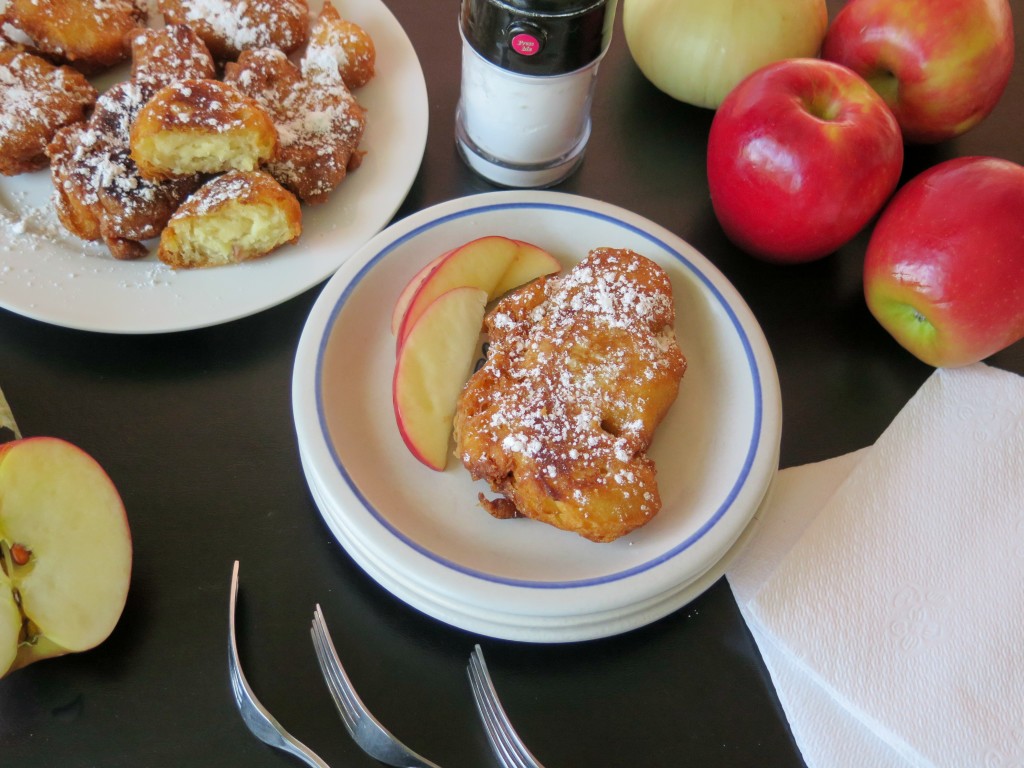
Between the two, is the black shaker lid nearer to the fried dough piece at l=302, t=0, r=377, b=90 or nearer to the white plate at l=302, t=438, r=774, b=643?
the fried dough piece at l=302, t=0, r=377, b=90

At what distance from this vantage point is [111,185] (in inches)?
37.0

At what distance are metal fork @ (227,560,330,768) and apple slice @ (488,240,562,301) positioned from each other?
48 cm

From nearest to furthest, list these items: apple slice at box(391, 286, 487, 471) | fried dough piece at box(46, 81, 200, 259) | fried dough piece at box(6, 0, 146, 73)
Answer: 1. apple slice at box(391, 286, 487, 471)
2. fried dough piece at box(46, 81, 200, 259)
3. fried dough piece at box(6, 0, 146, 73)

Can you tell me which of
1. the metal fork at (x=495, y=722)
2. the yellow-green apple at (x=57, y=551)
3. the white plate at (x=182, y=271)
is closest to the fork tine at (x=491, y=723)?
the metal fork at (x=495, y=722)

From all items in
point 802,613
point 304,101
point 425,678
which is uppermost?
point 304,101

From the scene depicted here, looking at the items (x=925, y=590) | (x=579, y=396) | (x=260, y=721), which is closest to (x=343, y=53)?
(x=579, y=396)

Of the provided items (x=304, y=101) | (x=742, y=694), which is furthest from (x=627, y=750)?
(x=304, y=101)

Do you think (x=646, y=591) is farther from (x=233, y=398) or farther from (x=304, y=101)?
(x=304, y=101)

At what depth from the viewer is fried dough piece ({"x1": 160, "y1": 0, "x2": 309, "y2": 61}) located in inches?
42.6

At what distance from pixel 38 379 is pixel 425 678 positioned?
561 mm

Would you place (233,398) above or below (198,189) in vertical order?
below

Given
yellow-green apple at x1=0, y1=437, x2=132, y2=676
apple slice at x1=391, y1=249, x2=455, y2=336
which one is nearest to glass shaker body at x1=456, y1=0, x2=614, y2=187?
apple slice at x1=391, y1=249, x2=455, y2=336

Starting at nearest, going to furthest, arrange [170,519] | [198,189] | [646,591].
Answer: [646,591]
[170,519]
[198,189]

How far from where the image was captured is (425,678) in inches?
30.3
